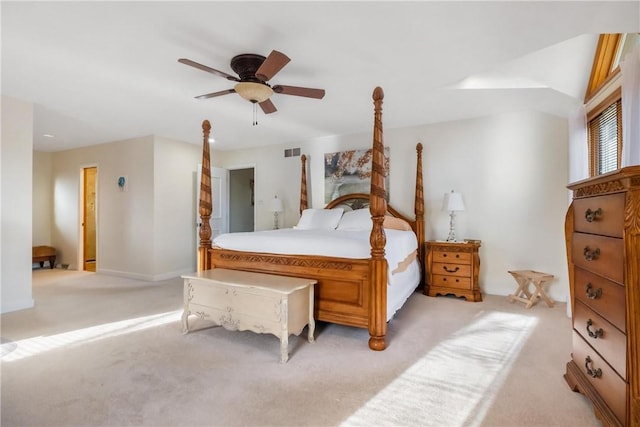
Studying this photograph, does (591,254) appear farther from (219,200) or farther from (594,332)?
(219,200)

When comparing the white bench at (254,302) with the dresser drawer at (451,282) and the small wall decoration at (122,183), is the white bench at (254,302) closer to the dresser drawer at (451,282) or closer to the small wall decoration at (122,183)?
the dresser drawer at (451,282)

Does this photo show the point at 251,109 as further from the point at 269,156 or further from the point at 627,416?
the point at 627,416

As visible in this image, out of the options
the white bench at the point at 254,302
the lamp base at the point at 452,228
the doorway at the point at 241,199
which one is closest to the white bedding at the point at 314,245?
the white bench at the point at 254,302

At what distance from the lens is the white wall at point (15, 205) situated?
3.37 m

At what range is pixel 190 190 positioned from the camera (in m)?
5.69

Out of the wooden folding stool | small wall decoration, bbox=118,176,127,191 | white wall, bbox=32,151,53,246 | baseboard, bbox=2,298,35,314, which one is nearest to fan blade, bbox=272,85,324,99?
the wooden folding stool

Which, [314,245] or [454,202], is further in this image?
[454,202]

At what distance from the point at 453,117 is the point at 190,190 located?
456 centimetres

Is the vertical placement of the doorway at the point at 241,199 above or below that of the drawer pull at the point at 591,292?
above

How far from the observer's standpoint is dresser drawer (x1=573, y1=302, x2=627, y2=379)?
1.28 m

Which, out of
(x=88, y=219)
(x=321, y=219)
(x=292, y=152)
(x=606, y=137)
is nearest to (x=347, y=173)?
(x=321, y=219)

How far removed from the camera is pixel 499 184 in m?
4.11

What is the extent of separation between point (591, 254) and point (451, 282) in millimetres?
2557

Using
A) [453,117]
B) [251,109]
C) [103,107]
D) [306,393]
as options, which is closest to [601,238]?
[306,393]
